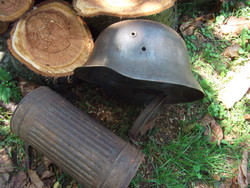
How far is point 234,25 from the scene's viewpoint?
3.08 metres

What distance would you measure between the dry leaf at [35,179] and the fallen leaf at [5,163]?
177mm

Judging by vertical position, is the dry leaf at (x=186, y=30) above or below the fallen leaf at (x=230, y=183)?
above

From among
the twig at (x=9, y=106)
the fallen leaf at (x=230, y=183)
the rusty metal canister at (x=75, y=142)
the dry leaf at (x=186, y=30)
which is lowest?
the fallen leaf at (x=230, y=183)

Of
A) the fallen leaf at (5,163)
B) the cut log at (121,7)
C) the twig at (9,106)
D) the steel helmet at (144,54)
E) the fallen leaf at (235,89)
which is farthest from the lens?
the fallen leaf at (235,89)

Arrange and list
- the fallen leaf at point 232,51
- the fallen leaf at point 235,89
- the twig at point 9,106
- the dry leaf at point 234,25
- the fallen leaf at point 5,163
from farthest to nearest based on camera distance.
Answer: the dry leaf at point 234,25
the fallen leaf at point 232,51
the fallen leaf at point 235,89
the twig at point 9,106
the fallen leaf at point 5,163

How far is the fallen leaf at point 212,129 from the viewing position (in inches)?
93.6

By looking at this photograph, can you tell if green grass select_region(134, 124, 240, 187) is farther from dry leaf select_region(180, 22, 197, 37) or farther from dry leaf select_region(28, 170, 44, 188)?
dry leaf select_region(180, 22, 197, 37)

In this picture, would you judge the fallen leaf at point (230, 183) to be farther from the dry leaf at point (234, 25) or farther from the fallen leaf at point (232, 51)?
the dry leaf at point (234, 25)

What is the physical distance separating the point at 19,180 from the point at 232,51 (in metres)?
2.65

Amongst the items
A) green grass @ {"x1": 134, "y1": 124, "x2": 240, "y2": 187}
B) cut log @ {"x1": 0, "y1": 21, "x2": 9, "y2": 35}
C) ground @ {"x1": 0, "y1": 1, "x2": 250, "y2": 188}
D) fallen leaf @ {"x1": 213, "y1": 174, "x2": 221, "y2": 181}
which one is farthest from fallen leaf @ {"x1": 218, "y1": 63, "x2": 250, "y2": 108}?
cut log @ {"x1": 0, "y1": 21, "x2": 9, "y2": 35}

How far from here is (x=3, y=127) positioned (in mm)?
2262

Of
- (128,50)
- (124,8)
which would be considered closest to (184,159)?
(128,50)

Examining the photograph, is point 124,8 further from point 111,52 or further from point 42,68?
point 42,68

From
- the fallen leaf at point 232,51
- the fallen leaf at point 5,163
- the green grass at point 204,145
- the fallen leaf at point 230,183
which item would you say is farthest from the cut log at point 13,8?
the fallen leaf at point 230,183
